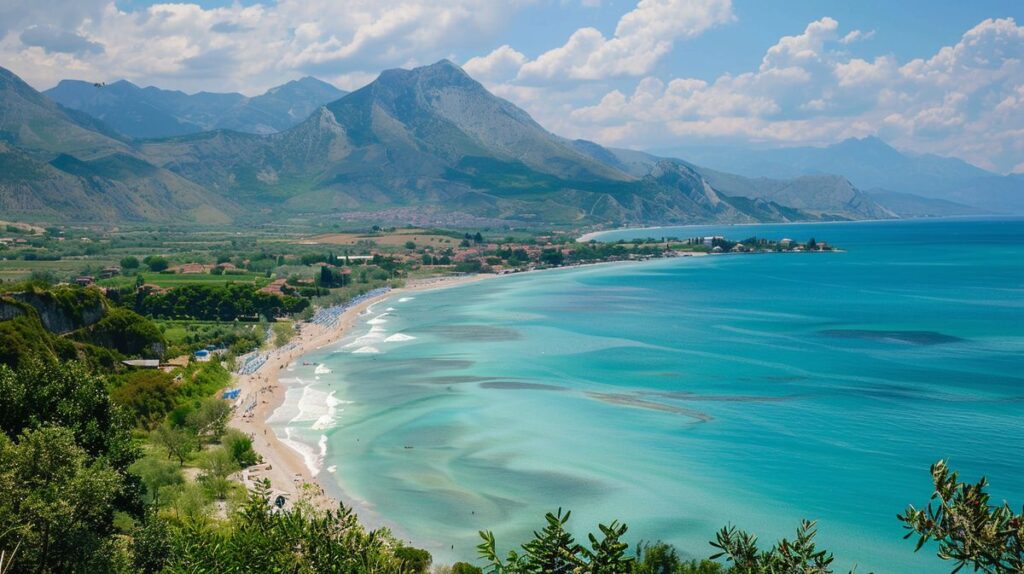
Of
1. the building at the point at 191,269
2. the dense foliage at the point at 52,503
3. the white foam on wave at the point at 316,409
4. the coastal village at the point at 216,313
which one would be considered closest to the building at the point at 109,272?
the coastal village at the point at 216,313

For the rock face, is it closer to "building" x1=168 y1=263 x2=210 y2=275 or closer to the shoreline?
the shoreline

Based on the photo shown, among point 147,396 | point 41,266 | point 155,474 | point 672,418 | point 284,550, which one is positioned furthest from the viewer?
point 41,266

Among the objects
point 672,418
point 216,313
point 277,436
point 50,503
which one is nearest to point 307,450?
point 277,436

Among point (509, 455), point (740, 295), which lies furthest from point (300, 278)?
point (509, 455)

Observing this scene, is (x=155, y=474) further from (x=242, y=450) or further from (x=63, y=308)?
(x=63, y=308)

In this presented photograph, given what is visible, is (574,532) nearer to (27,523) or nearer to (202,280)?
(27,523)

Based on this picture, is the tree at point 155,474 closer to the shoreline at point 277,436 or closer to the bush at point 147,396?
the shoreline at point 277,436

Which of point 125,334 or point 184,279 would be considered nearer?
point 125,334
